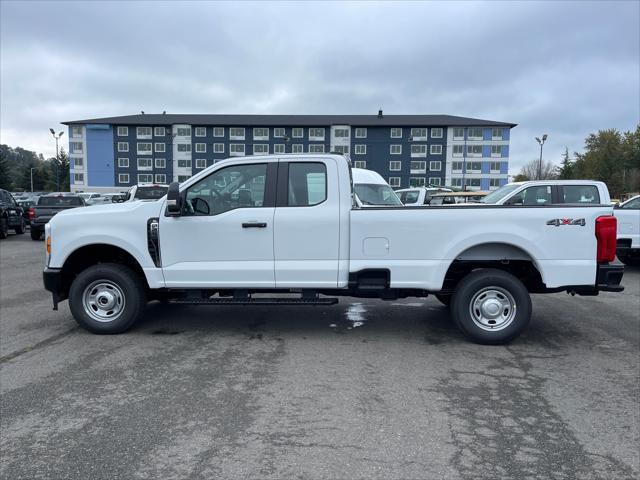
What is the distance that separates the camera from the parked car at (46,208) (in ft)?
63.5

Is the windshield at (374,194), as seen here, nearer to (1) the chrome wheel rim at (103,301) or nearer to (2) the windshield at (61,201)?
(1) the chrome wheel rim at (103,301)

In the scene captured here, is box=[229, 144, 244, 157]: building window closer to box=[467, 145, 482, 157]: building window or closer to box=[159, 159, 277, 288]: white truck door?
box=[467, 145, 482, 157]: building window

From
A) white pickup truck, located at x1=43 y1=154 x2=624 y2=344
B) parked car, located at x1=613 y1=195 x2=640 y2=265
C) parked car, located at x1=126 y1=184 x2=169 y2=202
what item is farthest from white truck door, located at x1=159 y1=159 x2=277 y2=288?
parked car, located at x1=126 y1=184 x2=169 y2=202

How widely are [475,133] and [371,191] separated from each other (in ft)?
259

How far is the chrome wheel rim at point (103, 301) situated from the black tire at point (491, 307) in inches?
157

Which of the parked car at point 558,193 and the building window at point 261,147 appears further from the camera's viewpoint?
the building window at point 261,147

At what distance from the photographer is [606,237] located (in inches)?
224

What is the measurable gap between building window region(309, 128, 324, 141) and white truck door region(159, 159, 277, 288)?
80374mm

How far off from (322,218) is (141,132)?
8659 cm

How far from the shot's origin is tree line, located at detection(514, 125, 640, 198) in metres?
65.4

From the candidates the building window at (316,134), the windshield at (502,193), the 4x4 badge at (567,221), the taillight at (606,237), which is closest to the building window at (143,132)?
the building window at (316,134)

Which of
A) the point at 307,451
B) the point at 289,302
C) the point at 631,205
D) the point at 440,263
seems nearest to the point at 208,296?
the point at 289,302

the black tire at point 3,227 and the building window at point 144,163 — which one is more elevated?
the building window at point 144,163

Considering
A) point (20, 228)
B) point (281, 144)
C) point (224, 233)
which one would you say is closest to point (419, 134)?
point (281, 144)
